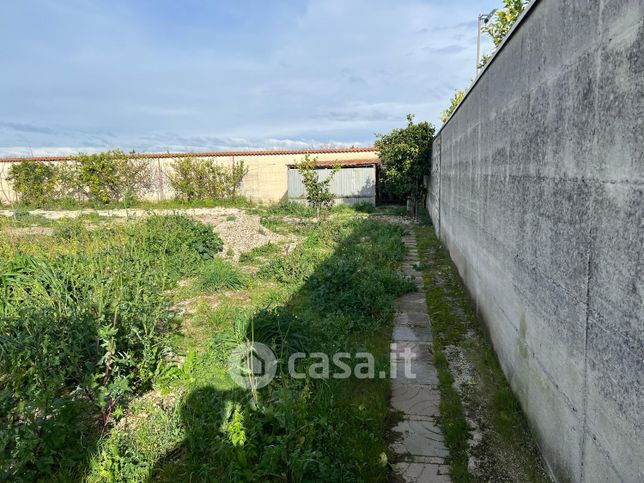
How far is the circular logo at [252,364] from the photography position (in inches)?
124

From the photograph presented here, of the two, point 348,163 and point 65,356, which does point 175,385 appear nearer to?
point 65,356

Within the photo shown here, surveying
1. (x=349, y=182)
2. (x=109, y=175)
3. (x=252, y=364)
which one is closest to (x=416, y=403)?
(x=252, y=364)

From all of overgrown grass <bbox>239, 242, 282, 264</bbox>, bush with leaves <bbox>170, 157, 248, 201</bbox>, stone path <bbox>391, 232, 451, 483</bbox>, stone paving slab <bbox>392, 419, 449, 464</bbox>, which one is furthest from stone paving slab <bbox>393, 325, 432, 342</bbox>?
bush with leaves <bbox>170, 157, 248, 201</bbox>

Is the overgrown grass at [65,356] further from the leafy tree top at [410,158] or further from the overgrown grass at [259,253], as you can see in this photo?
the leafy tree top at [410,158]

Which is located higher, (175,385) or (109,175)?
(109,175)

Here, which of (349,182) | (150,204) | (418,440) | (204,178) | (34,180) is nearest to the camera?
(418,440)

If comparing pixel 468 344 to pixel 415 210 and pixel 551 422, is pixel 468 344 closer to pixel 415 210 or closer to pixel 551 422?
pixel 551 422

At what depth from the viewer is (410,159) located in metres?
14.1

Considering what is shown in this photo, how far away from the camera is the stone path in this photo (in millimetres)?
2445

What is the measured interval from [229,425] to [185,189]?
18.5m

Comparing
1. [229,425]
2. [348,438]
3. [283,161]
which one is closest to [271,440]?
[229,425]

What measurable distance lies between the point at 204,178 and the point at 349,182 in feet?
23.0

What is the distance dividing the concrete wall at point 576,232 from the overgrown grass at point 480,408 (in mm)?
135

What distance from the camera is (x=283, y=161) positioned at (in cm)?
1964
